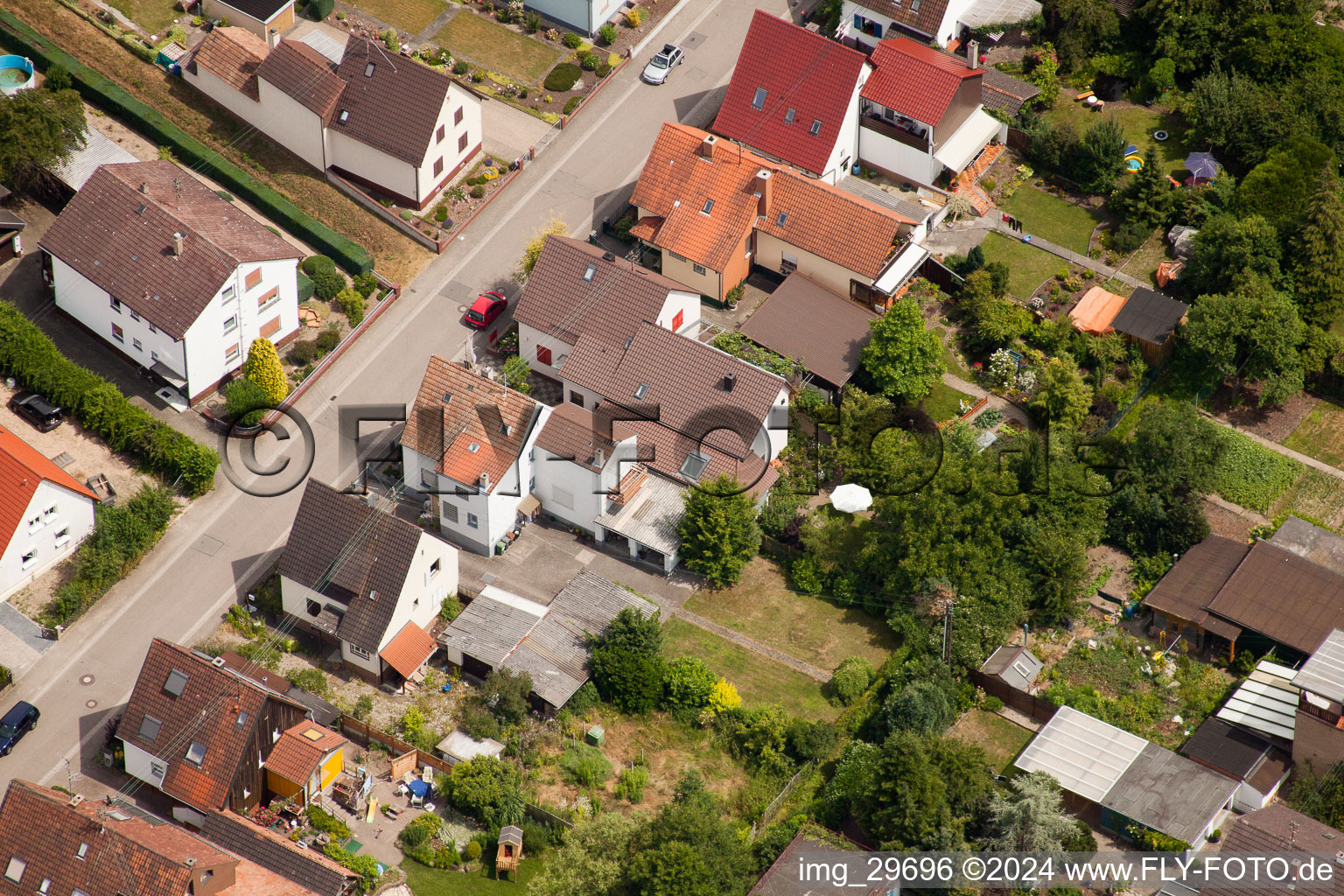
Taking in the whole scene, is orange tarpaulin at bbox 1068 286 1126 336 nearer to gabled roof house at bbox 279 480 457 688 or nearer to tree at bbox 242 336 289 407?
gabled roof house at bbox 279 480 457 688

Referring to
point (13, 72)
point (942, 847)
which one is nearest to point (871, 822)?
point (942, 847)

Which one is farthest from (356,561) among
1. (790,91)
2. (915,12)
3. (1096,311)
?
(915,12)

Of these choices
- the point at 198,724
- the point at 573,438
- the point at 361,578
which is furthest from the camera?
the point at 573,438

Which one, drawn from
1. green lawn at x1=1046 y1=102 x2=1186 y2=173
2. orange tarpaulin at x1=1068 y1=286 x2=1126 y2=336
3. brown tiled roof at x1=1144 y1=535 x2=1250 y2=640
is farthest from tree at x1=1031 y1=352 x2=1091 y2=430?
green lawn at x1=1046 y1=102 x2=1186 y2=173

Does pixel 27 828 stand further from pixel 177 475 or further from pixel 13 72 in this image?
pixel 13 72

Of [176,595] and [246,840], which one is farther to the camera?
[176,595]

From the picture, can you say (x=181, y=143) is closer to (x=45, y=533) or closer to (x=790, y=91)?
(x=45, y=533)

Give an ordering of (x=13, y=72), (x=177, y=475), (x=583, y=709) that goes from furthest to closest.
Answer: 1. (x=13, y=72)
2. (x=177, y=475)
3. (x=583, y=709)

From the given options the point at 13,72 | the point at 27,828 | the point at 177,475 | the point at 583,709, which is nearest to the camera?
the point at 27,828
